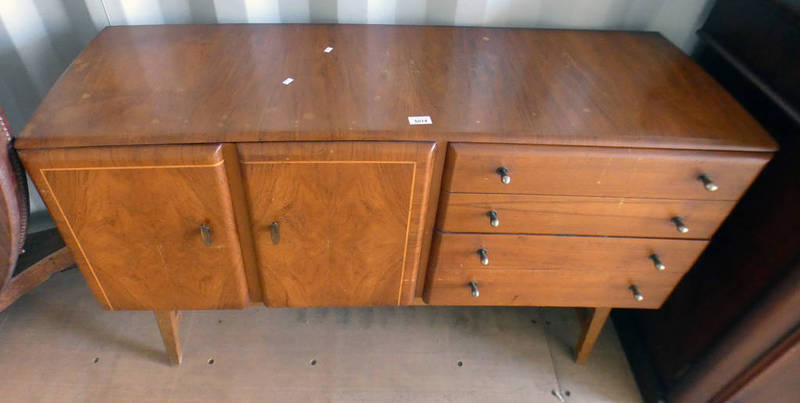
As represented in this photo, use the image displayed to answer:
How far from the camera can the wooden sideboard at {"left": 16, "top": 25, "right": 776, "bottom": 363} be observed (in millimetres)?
777

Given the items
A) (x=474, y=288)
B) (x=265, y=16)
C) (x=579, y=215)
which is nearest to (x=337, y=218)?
(x=474, y=288)

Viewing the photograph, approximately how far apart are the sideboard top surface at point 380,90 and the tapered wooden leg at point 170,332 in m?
0.52

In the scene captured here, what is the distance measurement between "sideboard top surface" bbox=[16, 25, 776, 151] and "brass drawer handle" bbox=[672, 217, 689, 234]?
0.15 meters

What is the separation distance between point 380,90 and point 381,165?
0.15 meters

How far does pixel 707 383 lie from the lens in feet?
3.45

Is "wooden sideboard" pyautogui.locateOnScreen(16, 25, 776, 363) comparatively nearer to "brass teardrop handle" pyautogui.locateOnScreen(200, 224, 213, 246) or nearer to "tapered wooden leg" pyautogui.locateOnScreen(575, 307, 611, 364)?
"brass teardrop handle" pyautogui.locateOnScreen(200, 224, 213, 246)

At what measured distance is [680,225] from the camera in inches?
34.9

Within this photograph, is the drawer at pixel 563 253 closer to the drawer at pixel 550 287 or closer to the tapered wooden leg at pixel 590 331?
the drawer at pixel 550 287

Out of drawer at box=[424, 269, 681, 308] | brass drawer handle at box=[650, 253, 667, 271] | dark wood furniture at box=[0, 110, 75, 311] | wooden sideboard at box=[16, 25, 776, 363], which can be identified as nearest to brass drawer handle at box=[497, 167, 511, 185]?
wooden sideboard at box=[16, 25, 776, 363]

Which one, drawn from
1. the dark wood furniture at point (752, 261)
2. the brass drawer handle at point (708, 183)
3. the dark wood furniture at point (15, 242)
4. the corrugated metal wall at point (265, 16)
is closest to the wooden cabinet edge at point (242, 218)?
the dark wood furniture at point (15, 242)

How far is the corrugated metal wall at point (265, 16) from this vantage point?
A: 42.7 inches

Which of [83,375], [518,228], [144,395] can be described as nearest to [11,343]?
[83,375]

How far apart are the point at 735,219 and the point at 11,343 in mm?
1712

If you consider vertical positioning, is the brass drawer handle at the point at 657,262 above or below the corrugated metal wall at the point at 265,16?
below
